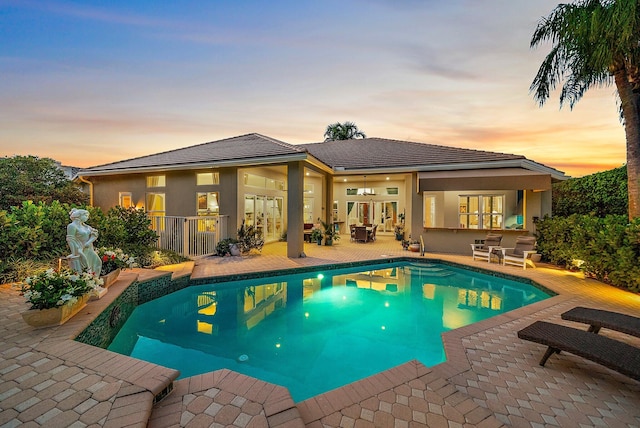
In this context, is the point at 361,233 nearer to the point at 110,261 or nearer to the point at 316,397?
the point at 110,261

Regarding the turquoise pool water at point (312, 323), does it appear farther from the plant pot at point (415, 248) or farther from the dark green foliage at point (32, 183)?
the dark green foliage at point (32, 183)

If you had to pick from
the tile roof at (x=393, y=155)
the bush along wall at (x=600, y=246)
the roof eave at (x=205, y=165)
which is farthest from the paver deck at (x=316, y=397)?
the tile roof at (x=393, y=155)

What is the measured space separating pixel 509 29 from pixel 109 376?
→ 1363 centimetres

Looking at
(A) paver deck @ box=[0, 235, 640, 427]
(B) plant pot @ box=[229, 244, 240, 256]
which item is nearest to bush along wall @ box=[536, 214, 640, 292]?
(A) paver deck @ box=[0, 235, 640, 427]

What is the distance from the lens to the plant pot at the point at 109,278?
6.04 metres

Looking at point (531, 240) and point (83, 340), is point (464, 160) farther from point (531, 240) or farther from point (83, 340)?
point (83, 340)

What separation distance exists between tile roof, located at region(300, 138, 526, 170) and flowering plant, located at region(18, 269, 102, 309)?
967cm

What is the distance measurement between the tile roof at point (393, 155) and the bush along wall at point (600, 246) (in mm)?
3609

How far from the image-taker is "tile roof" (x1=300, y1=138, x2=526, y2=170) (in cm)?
1287

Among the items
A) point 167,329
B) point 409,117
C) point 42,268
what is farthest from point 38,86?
point 409,117

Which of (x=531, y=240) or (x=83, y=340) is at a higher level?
(x=531, y=240)

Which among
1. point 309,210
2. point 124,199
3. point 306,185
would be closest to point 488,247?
point 309,210

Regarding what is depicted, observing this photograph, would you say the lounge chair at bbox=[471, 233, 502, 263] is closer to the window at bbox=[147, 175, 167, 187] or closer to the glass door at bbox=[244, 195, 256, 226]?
the glass door at bbox=[244, 195, 256, 226]

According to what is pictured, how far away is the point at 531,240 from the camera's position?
33.6 ft
